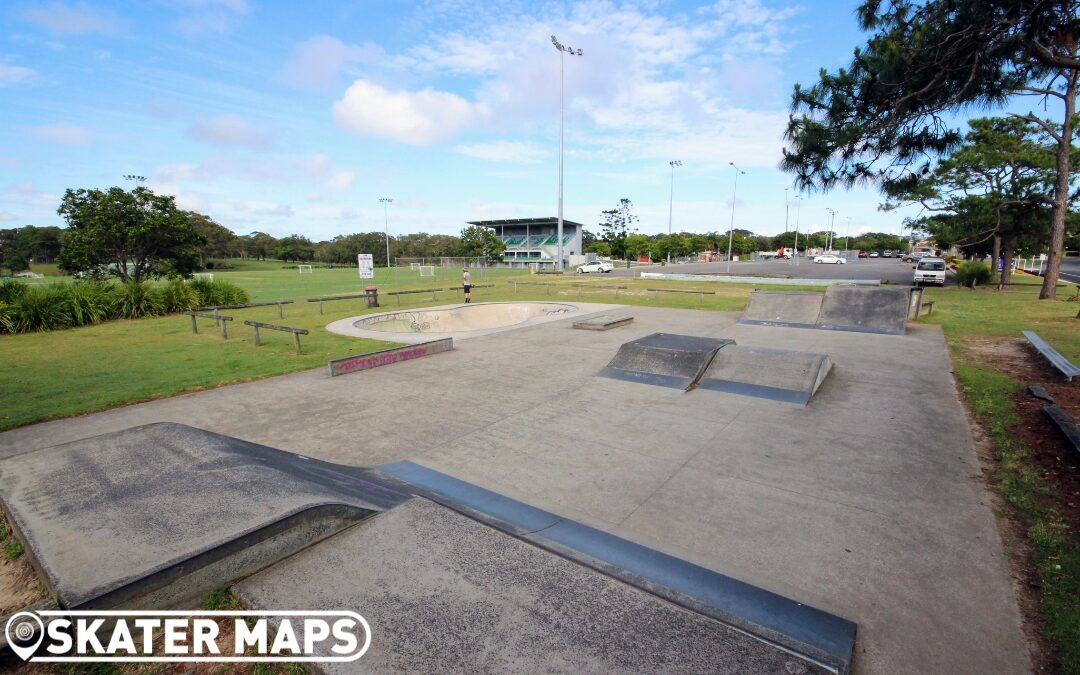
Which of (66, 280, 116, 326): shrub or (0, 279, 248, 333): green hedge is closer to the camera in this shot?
(0, 279, 248, 333): green hedge

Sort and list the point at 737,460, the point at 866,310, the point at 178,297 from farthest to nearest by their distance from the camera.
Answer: the point at 178,297 → the point at 866,310 → the point at 737,460

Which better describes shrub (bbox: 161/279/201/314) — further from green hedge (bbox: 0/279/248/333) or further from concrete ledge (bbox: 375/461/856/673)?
concrete ledge (bbox: 375/461/856/673)

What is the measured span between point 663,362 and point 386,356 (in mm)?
5323

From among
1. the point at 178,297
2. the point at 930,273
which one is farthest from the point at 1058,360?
the point at 178,297

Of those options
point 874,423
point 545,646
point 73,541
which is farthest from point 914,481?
point 73,541

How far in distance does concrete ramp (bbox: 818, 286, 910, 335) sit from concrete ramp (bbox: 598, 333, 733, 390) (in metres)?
6.27

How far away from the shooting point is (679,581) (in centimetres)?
295

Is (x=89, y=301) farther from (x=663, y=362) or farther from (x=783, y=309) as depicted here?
(x=783, y=309)

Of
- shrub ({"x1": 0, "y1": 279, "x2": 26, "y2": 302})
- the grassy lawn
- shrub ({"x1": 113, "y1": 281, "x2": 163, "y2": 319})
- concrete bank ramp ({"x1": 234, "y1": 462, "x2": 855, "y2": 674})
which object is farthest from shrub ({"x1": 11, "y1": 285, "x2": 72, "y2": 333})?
the grassy lawn

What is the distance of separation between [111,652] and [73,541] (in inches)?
32.9

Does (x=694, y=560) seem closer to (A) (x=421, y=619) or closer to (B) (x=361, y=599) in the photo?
(A) (x=421, y=619)

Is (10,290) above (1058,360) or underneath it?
above

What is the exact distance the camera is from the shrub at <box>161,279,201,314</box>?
17688 mm

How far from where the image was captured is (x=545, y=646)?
2.23 meters
